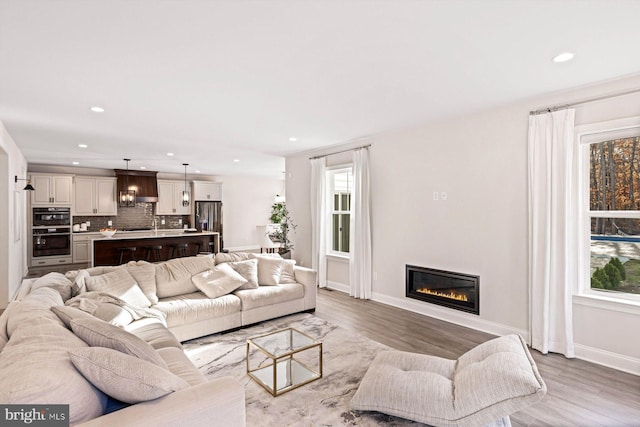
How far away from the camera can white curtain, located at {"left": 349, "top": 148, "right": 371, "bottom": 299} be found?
5441 millimetres

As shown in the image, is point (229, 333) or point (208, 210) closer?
point (229, 333)

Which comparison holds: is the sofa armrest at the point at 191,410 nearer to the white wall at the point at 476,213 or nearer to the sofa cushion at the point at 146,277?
the sofa cushion at the point at 146,277

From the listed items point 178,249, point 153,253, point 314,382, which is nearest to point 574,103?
point 314,382

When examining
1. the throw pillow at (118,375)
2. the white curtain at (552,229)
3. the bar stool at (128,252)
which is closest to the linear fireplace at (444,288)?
the white curtain at (552,229)

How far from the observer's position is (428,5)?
1.93 m

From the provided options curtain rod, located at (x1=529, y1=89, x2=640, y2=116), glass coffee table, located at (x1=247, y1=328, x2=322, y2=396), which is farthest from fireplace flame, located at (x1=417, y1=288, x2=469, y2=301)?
curtain rod, located at (x1=529, y1=89, x2=640, y2=116)

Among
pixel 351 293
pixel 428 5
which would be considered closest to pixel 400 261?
pixel 351 293

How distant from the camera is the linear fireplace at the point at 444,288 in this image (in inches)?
163

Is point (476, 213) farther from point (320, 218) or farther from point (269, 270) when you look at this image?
point (320, 218)

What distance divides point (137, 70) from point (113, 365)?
2441 millimetres

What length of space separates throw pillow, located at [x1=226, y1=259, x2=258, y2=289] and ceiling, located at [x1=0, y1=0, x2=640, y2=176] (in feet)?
6.27

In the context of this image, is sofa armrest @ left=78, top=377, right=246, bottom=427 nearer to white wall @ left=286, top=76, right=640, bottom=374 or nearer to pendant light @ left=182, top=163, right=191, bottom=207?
white wall @ left=286, top=76, right=640, bottom=374

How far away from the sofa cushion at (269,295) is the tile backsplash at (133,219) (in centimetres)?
703

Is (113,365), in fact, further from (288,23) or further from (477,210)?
(477,210)
